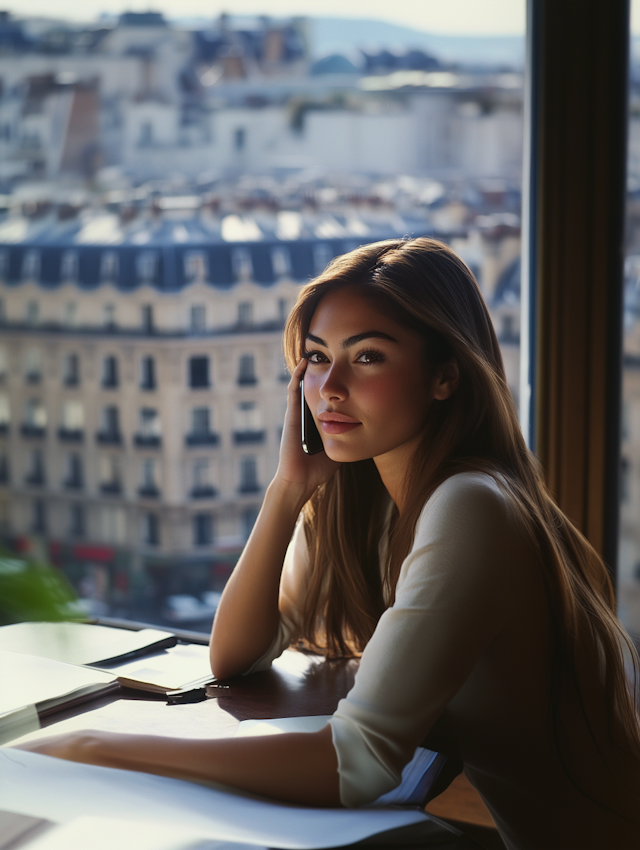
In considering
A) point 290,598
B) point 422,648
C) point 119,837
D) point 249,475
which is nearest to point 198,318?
point 249,475

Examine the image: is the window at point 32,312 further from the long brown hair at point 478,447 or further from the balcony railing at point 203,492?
the long brown hair at point 478,447

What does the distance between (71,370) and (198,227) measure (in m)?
0.51

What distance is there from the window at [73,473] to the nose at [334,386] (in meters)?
1.22

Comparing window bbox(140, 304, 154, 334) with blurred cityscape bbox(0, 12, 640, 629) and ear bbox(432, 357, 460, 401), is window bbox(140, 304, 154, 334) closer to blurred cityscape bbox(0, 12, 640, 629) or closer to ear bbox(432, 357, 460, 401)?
blurred cityscape bbox(0, 12, 640, 629)

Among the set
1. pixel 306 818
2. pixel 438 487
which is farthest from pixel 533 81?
pixel 306 818

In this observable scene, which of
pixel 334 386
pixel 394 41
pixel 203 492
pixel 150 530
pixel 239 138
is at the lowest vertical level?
pixel 150 530

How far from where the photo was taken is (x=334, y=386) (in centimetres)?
111

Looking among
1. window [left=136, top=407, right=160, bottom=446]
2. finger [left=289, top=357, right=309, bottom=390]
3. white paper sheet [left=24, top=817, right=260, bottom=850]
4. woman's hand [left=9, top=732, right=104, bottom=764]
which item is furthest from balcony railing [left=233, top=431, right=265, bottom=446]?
white paper sheet [left=24, top=817, right=260, bottom=850]

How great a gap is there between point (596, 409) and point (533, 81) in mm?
804

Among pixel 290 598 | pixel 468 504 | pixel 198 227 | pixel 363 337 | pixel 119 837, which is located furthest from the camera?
pixel 198 227

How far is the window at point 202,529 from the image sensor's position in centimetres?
210

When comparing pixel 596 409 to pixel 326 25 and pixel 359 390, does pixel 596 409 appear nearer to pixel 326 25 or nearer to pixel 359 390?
pixel 359 390

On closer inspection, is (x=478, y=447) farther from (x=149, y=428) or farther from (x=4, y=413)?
(x=4, y=413)

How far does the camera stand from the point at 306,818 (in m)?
0.78
